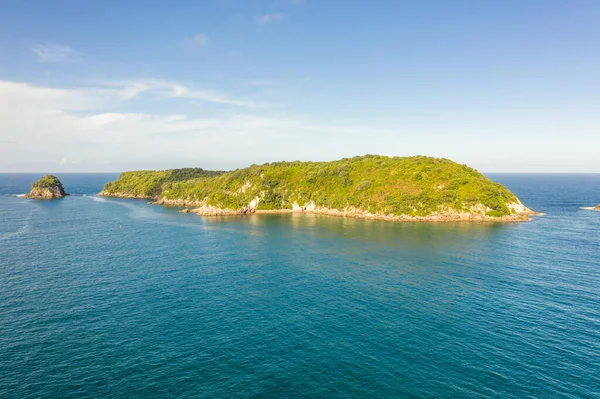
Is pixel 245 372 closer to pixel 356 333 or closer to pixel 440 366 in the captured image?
pixel 356 333

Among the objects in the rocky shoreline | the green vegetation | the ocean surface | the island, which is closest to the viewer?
the ocean surface

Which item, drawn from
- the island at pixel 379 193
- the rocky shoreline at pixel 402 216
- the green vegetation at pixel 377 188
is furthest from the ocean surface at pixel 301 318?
the green vegetation at pixel 377 188

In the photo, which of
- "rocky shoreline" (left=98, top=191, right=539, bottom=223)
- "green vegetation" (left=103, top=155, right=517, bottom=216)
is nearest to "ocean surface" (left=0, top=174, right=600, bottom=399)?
"rocky shoreline" (left=98, top=191, right=539, bottom=223)

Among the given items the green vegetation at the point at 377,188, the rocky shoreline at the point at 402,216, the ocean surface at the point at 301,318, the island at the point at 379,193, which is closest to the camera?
the ocean surface at the point at 301,318

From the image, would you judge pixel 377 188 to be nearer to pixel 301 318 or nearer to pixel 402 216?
pixel 402 216

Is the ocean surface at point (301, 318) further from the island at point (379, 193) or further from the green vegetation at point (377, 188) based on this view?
the green vegetation at point (377, 188)

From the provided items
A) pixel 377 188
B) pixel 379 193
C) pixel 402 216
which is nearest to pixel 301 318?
pixel 402 216

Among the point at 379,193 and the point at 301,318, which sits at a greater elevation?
the point at 379,193

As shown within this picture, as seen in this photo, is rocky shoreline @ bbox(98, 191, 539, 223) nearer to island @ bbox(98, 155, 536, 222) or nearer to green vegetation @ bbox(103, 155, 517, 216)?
island @ bbox(98, 155, 536, 222)
